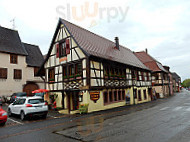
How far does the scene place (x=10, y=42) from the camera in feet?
88.4

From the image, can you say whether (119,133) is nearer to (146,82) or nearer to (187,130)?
(187,130)

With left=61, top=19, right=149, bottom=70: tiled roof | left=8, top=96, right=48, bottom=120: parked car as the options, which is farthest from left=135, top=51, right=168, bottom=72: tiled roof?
left=8, top=96, right=48, bottom=120: parked car

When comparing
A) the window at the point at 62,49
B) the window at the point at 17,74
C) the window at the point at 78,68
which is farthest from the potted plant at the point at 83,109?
the window at the point at 17,74

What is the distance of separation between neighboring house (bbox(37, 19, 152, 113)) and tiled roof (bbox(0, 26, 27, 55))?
9.68m

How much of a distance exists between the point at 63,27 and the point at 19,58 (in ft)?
44.9

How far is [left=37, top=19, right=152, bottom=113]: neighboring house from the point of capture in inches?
579

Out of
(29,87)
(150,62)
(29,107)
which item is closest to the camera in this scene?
(29,107)

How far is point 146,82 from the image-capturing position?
86.9 ft

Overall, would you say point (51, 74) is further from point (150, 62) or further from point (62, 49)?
point (150, 62)

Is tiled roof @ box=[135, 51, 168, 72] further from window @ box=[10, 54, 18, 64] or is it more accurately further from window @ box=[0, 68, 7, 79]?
window @ box=[0, 68, 7, 79]

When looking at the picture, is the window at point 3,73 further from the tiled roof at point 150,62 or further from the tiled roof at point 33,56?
the tiled roof at point 150,62

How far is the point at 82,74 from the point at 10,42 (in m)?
18.9

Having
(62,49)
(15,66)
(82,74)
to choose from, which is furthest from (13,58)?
(82,74)

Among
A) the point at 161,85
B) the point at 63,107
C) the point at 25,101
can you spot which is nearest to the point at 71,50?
the point at 63,107
